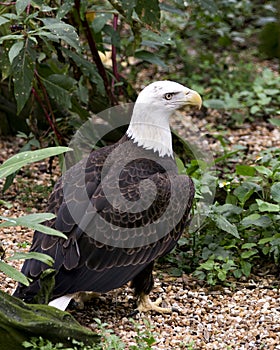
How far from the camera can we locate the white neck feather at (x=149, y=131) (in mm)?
5074

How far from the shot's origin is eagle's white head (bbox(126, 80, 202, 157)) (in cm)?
508

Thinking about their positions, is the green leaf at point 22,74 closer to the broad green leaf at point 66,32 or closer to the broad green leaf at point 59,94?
the broad green leaf at point 66,32

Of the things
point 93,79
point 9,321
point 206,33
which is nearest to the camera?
point 9,321

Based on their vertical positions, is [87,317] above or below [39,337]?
below

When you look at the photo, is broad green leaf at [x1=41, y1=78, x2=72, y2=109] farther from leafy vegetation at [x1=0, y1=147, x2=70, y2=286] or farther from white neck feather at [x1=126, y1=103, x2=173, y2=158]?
leafy vegetation at [x1=0, y1=147, x2=70, y2=286]

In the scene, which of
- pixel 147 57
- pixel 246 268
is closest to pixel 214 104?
pixel 147 57

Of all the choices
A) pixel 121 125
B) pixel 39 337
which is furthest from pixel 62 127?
pixel 39 337

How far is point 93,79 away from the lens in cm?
621

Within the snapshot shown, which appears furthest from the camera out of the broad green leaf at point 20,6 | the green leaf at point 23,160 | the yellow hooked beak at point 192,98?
the yellow hooked beak at point 192,98

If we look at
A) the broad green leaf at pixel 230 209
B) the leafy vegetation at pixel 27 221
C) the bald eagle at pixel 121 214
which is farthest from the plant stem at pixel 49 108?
the leafy vegetation at pixel 27 221

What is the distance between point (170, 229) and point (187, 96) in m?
0.91

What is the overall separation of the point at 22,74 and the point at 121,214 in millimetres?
1180

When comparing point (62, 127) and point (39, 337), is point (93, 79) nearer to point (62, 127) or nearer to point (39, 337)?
point (62, 127)

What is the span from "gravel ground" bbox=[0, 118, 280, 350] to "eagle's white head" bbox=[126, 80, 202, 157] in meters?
0.87
